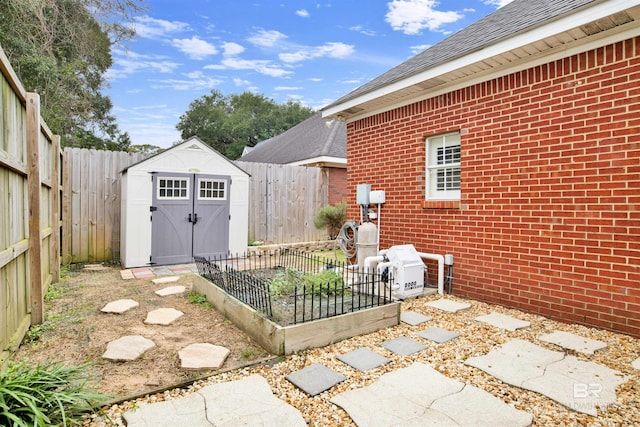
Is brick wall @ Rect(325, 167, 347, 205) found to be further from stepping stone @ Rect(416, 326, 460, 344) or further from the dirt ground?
stepping stone @ Rect(416, 326, 460, 344)

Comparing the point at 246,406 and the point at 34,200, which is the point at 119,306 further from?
the point at 246,406

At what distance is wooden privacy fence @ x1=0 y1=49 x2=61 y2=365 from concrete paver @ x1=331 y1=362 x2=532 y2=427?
244 centimetres

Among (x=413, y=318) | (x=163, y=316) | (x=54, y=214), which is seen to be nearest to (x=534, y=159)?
(x=413, y=318)

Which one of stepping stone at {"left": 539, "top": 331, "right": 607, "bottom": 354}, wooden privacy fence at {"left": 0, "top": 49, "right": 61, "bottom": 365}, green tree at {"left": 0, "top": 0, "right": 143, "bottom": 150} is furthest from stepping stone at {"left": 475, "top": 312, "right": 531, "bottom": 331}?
green tree at {"left": 0, "top": 0, "right": 143, "bottom": 150}

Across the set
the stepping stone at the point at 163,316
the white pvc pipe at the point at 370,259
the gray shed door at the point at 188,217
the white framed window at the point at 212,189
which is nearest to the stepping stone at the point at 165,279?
the gray shed door at the point at 188,217

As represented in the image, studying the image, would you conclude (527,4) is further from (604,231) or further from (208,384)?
(208,384)

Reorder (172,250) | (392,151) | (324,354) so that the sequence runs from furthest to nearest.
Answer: (172,250) < (392,151) < (324,354)

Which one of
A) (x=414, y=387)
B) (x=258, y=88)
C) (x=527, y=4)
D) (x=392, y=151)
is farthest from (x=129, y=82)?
(x=258, y=88)

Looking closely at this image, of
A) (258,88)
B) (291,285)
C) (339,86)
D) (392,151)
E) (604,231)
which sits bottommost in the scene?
(291,285)

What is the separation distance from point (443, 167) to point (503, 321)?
233 cm

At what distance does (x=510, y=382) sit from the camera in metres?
2.49

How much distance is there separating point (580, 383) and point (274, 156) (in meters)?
14.9

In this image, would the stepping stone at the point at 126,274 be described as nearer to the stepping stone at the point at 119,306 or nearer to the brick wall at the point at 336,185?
the stepping stone at the point at 119,306

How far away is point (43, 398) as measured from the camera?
1918mm
